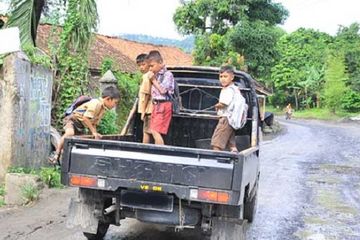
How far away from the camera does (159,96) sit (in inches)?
257

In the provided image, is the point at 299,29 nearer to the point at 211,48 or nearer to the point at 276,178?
the point at 211,48

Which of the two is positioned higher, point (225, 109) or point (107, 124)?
point (225, 109)

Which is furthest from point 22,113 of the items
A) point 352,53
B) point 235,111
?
point 352,53

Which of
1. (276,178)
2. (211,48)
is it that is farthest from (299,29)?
(276,178)

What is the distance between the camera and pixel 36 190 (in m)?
8.09

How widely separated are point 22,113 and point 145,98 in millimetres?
3046

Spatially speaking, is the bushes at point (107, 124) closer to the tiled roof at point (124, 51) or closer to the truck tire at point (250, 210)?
the truck tire at point (250, 210)

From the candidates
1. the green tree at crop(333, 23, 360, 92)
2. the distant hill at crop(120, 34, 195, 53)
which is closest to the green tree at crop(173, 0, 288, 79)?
the distant hill at crop(120, 34, 195, 53)

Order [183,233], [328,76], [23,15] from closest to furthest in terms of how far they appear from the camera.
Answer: [183,233], [23,15], [328,76]

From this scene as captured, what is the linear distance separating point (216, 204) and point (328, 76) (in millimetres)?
51854

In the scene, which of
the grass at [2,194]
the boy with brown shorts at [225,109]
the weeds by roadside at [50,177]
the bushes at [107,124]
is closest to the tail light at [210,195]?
the boy with brown shorts at [225,109]

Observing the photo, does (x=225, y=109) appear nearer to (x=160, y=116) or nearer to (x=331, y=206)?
(x=160, y=116)

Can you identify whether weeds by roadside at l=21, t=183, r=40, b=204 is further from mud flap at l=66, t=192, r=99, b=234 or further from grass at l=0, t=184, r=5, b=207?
mud flap at l=66, t=192, r=99, b=234

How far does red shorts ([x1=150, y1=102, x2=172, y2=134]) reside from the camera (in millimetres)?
6574
